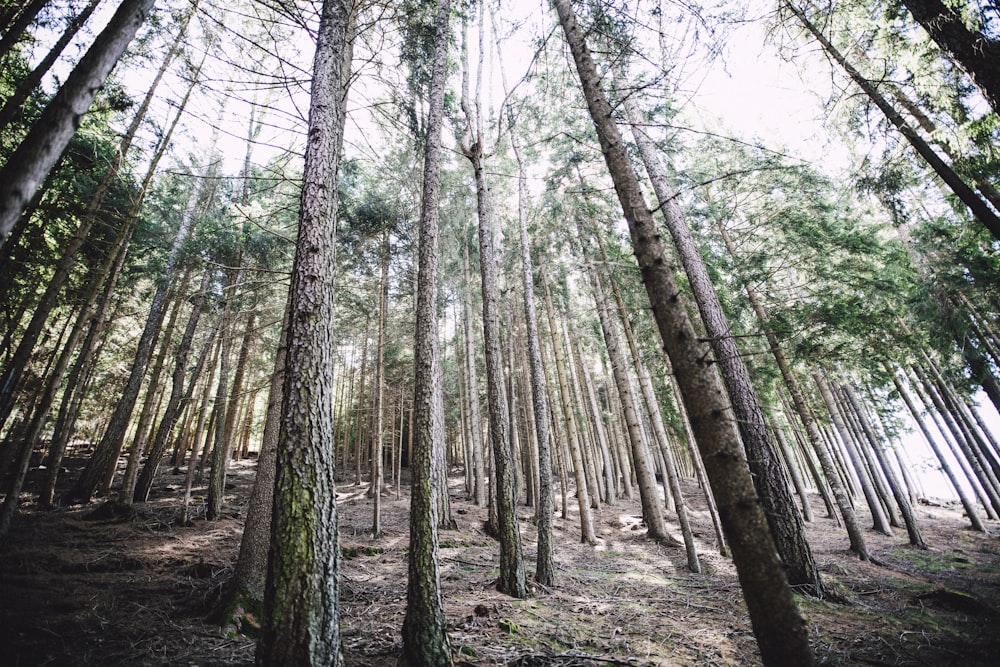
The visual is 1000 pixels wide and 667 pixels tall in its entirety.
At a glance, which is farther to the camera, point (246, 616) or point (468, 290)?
point (468, 290)

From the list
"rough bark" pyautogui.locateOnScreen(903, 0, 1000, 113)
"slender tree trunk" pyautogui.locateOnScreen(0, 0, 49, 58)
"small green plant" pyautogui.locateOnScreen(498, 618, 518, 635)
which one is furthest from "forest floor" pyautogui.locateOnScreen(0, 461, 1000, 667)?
"slender tree trunk" pyautogui.locateOnScreen(0, 0, 49, 58)

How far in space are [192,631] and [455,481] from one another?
2111 cm

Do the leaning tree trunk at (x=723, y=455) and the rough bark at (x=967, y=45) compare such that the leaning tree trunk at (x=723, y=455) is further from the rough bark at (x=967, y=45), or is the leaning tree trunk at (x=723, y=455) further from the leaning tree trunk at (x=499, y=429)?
the rough bark at (x=967, y=45)

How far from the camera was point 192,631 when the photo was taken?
173 inches

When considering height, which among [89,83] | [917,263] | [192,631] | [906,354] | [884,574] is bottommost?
[884,574]

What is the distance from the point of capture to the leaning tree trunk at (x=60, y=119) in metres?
2.58

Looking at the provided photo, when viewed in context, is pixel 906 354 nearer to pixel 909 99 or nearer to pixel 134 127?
pixel 909 99

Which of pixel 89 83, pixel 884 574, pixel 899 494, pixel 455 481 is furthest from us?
pixel 455 481

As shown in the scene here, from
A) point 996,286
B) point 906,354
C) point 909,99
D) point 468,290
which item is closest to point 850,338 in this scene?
point 906,354

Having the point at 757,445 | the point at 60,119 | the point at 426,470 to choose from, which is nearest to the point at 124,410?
the point at 60,119

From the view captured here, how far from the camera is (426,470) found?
14.2 feet

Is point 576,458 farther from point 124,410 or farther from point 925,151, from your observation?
point 124,410

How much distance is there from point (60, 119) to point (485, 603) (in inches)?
271

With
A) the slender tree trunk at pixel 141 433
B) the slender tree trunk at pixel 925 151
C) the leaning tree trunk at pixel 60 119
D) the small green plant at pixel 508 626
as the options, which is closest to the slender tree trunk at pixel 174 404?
the slender tree trunk at pixel 141 433
